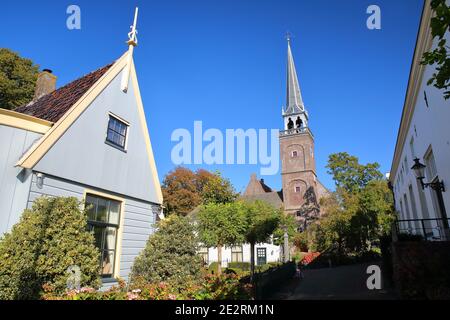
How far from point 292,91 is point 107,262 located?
5000cm

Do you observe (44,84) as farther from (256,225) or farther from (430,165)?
(430,165)

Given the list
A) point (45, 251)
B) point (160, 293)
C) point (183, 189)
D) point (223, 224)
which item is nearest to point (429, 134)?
point (160, 293)

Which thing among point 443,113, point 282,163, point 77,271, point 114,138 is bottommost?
point 77,271

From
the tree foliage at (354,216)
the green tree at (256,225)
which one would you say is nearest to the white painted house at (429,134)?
the green tree at (256,225)

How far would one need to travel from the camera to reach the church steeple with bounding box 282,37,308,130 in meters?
51.7

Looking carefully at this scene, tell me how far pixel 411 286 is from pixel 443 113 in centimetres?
527

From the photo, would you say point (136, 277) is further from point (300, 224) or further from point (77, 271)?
point (300, 224)

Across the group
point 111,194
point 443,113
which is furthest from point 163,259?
point 443,113

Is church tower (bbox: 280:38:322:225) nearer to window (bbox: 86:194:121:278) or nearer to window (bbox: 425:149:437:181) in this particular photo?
window (bbox: 425:149:437:181)

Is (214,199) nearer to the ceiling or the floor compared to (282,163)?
nearer to the floor

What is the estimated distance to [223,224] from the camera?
66.8ft

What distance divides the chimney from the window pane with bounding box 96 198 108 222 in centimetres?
606

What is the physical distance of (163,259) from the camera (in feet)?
27.1
